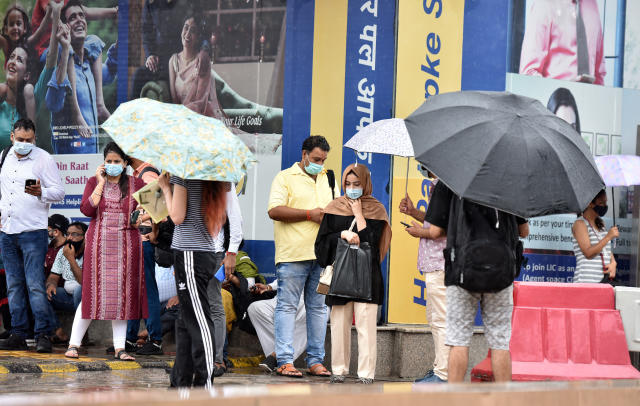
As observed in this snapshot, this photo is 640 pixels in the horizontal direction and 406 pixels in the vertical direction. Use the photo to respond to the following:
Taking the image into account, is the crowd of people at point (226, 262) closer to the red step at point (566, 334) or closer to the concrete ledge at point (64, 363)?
the concrete ledge at point (64, 363)

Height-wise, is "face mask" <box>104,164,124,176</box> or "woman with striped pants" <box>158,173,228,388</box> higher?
"face mask" <box>104,164,124,176</box>

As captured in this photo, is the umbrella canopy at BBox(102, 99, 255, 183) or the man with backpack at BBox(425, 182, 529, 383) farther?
the umbrella canopy at BBox(102, 99, 255, 183)

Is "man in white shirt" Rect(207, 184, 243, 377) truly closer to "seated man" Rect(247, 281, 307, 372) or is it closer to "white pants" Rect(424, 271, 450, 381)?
"seated man" Rect(247, 281, 307, 372)

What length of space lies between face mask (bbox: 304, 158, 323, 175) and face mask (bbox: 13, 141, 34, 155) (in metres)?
2.69

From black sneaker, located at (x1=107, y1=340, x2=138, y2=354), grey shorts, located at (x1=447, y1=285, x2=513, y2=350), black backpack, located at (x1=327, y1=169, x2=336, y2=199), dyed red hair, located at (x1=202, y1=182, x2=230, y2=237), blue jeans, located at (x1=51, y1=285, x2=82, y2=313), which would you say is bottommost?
black sneaker, located at (x1=107, y1=340, x2=138, y2=354)

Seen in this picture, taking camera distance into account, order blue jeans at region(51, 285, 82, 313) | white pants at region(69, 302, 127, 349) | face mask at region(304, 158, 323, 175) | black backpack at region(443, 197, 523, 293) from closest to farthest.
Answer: black backpack at region(443, 197, 523, 293)
face mask at region(304, 158, 323, 175)
white pants at region(69, 302, 127, 349)
blue jeans at region(51, 285, 82, 313)

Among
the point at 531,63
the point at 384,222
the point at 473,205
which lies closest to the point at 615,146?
the point at 531,63

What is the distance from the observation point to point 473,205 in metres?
5.96

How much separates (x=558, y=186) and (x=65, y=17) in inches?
302

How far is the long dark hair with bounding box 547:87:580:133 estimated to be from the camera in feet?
34.6

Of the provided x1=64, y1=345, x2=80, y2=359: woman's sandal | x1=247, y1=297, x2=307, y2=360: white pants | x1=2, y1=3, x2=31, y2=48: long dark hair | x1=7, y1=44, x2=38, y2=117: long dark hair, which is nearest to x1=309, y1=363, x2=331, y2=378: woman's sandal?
x1=247, y1=297, x2=307, y2=360: white pants

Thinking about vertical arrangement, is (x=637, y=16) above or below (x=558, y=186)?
above

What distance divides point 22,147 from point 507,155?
5355mm

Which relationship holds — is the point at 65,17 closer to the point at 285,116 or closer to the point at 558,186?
the point at 285,116
